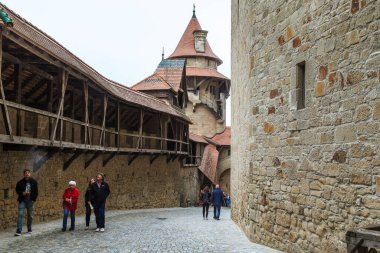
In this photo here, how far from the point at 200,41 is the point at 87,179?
29.3 metres

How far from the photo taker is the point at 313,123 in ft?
24.3

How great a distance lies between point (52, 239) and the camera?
987 centimetres

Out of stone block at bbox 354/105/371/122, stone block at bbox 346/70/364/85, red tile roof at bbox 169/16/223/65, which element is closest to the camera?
stone block at bbox 354/105/371/122

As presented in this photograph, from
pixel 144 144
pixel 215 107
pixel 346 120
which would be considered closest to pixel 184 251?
pixel 346 120

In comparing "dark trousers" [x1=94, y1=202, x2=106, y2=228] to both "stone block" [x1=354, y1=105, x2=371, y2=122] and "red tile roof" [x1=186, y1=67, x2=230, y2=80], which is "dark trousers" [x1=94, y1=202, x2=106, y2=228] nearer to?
"stone block" [x1=354, y1=105, x2=371, y2=122]

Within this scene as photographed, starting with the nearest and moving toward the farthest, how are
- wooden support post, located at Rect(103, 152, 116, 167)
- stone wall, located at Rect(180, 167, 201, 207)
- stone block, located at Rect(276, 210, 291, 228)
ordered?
stone block, located at Rect(276, 210, 291, 228), wooden support post, located at Rect(103, 152, 116, 167), stone wall, located at Rect(180, 167, 201, 207)

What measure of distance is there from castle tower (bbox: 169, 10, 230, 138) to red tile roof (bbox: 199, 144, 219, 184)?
3333 millimetres

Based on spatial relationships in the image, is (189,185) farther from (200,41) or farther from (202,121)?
(200,41)

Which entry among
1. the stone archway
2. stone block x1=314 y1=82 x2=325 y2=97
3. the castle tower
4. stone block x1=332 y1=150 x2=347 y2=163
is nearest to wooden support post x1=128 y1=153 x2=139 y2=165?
stone block x1=314 y1=82 x2=325 y2=97

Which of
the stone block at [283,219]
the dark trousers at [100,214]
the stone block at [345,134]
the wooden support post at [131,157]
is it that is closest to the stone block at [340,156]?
the stone block at [345,134]

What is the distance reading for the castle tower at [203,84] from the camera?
135ft

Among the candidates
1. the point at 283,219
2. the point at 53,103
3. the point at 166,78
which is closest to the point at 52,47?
the point at 53,103

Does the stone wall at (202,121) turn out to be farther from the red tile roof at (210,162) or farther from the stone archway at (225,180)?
the stone archway at (225,180)

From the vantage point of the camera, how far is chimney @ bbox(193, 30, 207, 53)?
43.9 metres
